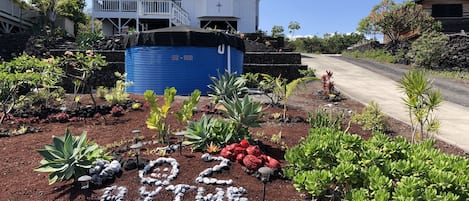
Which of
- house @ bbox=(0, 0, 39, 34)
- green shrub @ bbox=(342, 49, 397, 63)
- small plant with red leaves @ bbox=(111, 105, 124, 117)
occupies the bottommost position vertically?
small plant with red leaves @ bbox=(111, 105, 124, 117)

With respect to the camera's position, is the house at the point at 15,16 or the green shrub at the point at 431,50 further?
the house at the point at 15,16

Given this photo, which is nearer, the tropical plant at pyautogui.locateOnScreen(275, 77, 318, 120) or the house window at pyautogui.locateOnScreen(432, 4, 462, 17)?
the tropical plant at pyautogui.locateOnScreen(275, 77, 318, 120)

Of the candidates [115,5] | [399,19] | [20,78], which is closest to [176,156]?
[20,78]

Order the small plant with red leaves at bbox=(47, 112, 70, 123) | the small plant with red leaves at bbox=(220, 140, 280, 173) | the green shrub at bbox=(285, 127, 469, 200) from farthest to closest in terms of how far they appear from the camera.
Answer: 1. the small plant with red leaves at bbox=(47, 112, 70, 123)
2. the small plant with red leaves at bbox=(220, 140, 280, 173)
3. the green shrub at bbox=(285, 127, 469, 200)

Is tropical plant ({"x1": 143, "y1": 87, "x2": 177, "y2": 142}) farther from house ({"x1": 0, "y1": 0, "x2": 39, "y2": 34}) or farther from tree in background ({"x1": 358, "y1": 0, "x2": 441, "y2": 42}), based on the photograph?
tree in background ({"x1": 358, "y1": 0, "x2": 441, "y2": 42})

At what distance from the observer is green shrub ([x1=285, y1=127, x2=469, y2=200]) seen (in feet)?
10.8

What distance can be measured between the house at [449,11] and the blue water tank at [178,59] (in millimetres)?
23084

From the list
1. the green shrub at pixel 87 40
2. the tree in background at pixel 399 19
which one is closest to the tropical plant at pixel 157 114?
the green shrub at pixel 87 40

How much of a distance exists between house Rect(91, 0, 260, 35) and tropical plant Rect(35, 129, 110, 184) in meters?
20.6

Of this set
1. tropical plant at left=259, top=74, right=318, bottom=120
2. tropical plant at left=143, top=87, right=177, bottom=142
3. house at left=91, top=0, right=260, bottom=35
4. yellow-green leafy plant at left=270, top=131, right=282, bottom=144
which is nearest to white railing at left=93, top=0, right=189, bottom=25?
house at left=91, top=0, right=260, bottom=35

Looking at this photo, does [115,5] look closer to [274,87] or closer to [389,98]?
[389,98]

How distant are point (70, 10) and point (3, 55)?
9025mm

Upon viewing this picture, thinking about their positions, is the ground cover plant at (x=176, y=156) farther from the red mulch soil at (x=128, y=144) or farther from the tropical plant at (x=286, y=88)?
the tropical plant at (x=286, y=88)

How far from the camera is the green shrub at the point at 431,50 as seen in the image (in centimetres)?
2188
